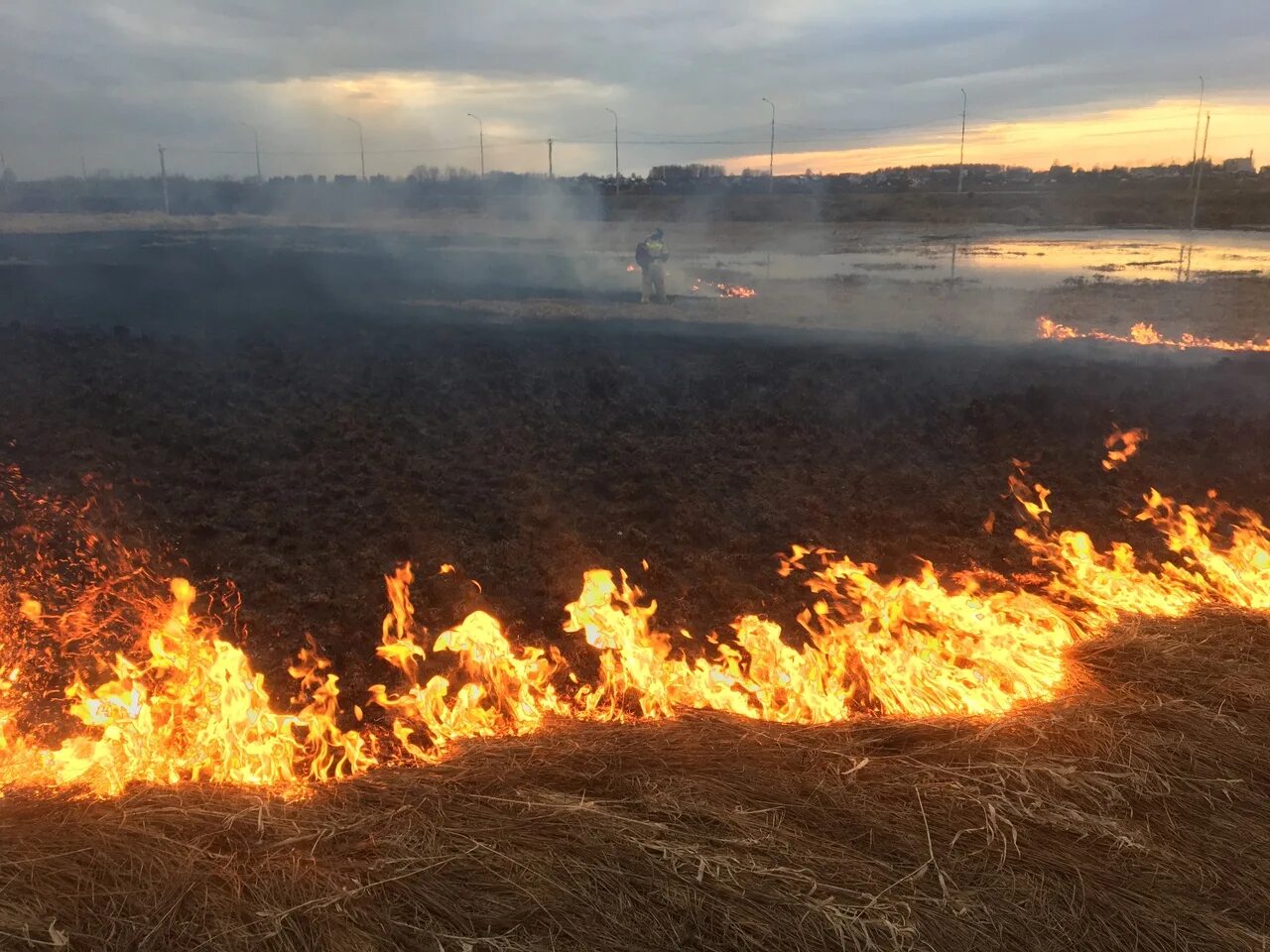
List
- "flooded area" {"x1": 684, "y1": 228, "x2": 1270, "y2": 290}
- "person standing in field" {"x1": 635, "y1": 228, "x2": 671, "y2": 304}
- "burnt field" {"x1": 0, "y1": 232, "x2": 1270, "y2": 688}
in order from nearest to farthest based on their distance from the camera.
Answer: "burnt field" {"x1": 0, "y1": 232, "x2": 1270, "y2": 688} → "person standing in field" {"x1": 635, "y1": 228, "x2": 671, "y2": 304} → "flooded area" {"x1": 684, "y1": 228, "x2": 1270, "y2": 290}

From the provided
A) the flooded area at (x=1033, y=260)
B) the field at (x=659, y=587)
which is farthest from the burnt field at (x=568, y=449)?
the flooded area at (x=1033, y=260)

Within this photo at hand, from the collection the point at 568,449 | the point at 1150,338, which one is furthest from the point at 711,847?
the point at 1150,338

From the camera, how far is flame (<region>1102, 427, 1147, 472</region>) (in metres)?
8.39

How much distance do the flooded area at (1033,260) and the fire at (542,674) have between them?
19.9 meters

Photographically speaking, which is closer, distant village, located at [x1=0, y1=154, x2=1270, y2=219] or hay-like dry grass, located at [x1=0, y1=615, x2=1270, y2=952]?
hay-like dry grass, located at [x1=0, y1=615, x2=1270, y2=952]

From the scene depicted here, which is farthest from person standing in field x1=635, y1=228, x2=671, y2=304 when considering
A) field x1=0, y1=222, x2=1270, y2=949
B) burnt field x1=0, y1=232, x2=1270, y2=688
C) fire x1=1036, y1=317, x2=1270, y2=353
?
fire x1=1036, y1=317, x2=1270, y2=353

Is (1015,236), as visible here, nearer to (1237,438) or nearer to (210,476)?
Answer: (1237,438)

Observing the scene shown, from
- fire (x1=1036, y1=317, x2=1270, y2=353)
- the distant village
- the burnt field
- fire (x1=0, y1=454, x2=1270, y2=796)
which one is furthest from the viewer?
the distant village

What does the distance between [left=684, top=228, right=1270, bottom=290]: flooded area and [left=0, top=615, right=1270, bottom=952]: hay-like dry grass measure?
21.8 meters

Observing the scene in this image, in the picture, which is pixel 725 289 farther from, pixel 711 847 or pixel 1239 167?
pixel 1239 167

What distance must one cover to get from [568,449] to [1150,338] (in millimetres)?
11423

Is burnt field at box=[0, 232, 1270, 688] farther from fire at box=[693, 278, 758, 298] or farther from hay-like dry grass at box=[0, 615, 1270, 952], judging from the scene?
fire at box=[693, 278, 758, 298]

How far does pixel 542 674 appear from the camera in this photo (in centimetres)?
453

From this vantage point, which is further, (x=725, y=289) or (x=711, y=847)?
(x=725, y=289)
